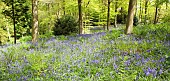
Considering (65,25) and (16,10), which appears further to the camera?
(16,10)

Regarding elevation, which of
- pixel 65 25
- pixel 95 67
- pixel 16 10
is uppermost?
pixel 16 10

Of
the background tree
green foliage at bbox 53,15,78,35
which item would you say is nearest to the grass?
green foliage at bbox 53,15,78,35

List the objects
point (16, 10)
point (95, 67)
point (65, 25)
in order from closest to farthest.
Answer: point (95, 67), point (65, 25), point (16, 10)

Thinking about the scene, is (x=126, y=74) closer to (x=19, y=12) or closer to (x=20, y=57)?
(x=20, y=57)

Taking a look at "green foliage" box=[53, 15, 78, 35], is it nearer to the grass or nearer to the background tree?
the background tree

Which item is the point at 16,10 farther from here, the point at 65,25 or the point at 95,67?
the point at 95,67

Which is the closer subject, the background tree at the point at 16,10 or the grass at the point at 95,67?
the grass at the point at 95,67

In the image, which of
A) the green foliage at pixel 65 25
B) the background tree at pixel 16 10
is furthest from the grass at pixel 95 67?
the background tree at pixel 16 10

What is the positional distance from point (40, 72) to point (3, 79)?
850mm

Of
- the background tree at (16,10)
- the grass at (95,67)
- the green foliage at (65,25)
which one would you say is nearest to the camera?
the grass at (95,67)

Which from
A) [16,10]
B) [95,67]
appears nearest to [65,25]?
[16,10]

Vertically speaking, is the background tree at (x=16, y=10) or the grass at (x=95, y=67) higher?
the background tree at (x=16, y=10)

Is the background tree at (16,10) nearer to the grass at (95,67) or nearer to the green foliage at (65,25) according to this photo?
the green foliage at (65,25)

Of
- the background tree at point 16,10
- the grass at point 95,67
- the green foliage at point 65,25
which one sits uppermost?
the background tree at point 16,10
